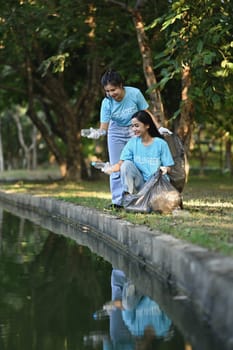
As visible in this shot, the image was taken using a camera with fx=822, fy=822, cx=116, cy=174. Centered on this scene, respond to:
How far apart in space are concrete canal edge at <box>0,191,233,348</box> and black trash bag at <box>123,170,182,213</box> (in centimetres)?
48

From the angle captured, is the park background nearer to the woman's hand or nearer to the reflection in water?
the woman's hand

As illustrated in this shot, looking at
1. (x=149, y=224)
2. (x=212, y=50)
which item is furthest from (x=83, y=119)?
(x=149, y=224)

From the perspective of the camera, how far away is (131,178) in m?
10.4

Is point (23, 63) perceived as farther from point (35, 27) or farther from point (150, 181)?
point (150, 181)

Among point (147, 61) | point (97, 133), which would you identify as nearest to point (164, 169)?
point (97, 133)

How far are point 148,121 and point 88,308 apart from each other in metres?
4.52

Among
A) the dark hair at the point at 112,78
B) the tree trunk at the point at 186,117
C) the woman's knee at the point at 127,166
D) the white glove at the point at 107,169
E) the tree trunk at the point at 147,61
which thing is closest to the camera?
the woman's knee at the point at 127,166

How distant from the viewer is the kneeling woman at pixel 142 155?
1024cm

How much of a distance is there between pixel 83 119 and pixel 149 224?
54.5 feet

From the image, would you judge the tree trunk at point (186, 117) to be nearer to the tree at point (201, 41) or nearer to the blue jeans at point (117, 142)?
the tree at point (201, 41)

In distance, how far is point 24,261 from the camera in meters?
8.77

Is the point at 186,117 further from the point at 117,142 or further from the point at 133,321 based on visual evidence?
the point at 133,321

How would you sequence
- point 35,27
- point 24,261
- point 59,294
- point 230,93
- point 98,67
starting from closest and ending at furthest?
point 59,294, point 24,261, point 230,93, point 35,27, point 98,67

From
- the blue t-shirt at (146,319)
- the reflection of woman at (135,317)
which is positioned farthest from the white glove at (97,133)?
the blue t-shirt at (146,319)
